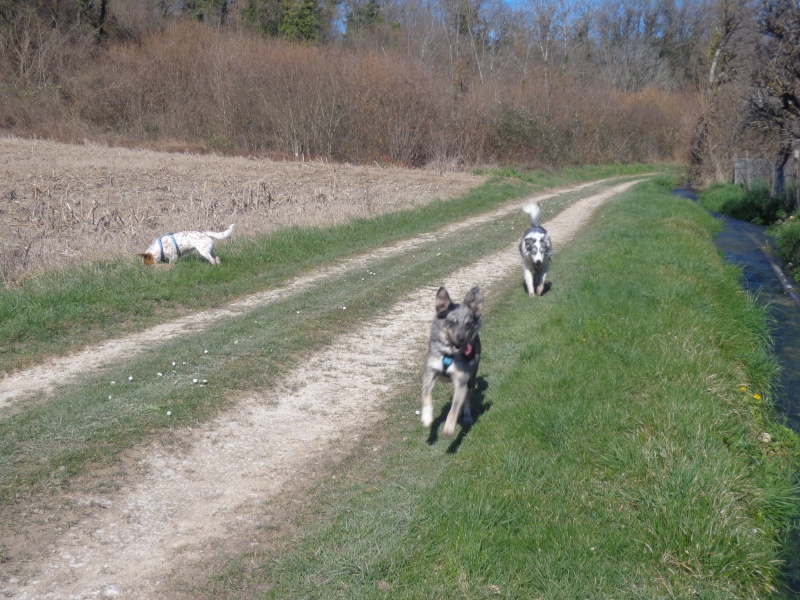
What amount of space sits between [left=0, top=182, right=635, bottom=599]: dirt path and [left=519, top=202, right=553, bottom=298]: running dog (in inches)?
106

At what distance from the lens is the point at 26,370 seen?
300 inches

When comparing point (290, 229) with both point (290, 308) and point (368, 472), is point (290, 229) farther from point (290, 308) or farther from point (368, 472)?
point (368, 472)

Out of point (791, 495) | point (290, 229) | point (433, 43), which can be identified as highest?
point (433, 43)

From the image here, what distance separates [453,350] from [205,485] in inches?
84.2

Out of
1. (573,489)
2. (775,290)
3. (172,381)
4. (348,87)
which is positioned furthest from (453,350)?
(348,87)

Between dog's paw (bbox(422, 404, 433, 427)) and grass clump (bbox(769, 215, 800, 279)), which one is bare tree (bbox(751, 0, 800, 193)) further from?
dog's paw (bbox(422, 404, 433, 427))

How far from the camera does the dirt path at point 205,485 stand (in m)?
4.24

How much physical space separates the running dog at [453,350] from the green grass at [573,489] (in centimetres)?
39

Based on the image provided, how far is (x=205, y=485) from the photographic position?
5371mm

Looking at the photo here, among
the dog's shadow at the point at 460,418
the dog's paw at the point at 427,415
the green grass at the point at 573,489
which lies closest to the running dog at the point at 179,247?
the green grass at the point at 573,489

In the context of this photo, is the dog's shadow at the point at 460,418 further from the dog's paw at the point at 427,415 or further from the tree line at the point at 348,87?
the tree line at the point at 348,87

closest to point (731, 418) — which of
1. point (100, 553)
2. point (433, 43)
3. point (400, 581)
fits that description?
point (400, 581)

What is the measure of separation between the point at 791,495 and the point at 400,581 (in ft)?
11.6

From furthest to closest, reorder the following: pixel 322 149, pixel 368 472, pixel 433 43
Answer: pixel 433 43 → pixel 322 149 → pixel 368 472
